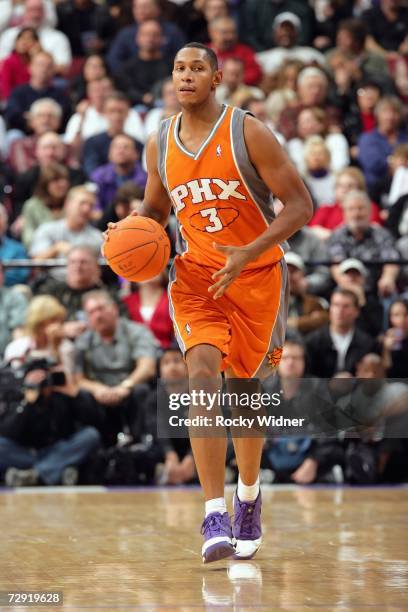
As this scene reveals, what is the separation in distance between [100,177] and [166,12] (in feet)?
12.5

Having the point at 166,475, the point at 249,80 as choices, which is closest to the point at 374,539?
the point at 166,475

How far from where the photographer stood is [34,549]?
538 centimetres

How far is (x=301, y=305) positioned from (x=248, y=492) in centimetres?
418

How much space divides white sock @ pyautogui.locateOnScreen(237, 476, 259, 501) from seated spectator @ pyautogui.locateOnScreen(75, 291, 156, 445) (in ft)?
11.4

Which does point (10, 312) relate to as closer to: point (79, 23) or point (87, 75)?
point (87, 75)

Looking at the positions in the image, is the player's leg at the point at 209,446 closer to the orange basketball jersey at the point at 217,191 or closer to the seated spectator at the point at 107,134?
the orange basketball jersey at the point at 217,191

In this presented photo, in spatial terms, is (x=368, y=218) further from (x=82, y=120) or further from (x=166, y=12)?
(x=166, y=12)

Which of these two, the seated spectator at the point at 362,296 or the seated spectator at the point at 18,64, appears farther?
the seated spectator at the point at 18,64

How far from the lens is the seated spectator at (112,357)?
28.6 feet

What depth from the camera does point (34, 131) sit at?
38.7 feet

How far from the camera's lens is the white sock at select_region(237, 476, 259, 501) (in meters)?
5.23

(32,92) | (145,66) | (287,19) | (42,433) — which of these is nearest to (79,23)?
(145,66)

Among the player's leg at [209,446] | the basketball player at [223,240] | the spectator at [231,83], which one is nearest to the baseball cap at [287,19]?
the spectator at [231,83]

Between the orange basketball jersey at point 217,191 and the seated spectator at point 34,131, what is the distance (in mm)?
5993
